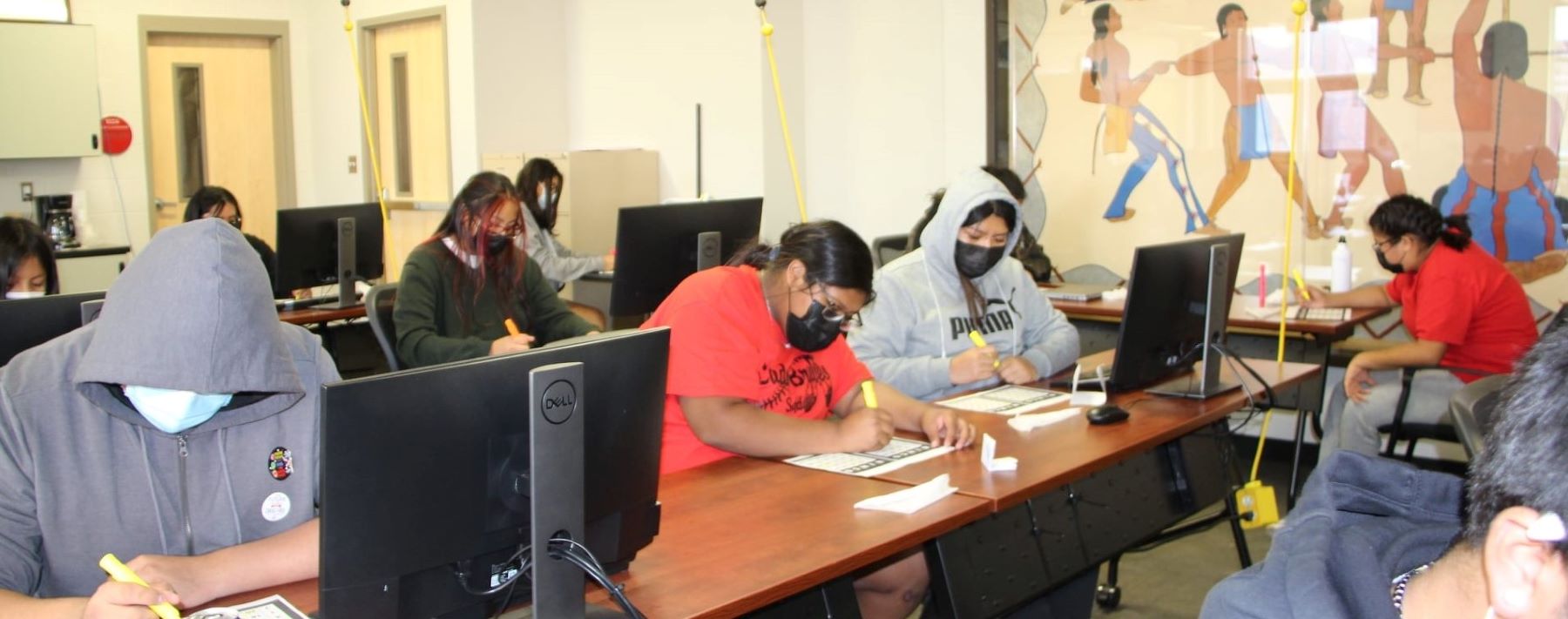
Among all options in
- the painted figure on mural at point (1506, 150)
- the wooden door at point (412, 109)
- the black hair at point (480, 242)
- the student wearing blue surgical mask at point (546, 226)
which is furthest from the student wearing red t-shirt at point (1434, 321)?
the wooden door at point (412, 109)

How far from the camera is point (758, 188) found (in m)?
6.66

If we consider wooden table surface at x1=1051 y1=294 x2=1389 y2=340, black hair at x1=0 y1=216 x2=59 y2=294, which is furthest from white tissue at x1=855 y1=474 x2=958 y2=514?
black hair at x1=0 y1=216 x2=59 y2=294

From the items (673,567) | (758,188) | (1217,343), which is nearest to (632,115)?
(758,188)

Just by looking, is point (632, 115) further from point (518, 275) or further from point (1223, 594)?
point (1223, 594)

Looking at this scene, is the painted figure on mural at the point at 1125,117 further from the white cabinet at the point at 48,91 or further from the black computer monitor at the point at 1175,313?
the white cabinet at the point at 48,91

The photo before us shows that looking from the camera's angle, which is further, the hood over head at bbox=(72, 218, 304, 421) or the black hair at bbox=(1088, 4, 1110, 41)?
the black hair at bbox=(1088, 4, 1110, 41)

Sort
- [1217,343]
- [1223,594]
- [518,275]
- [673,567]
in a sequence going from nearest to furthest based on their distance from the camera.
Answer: [1223,594] → [673,567] → [1217,343] → [518,275]

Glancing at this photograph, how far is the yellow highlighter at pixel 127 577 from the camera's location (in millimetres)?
1485

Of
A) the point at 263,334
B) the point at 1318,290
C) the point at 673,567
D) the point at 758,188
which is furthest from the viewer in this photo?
the point at 758,188

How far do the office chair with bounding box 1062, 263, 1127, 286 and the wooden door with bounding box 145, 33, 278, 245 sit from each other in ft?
18.4

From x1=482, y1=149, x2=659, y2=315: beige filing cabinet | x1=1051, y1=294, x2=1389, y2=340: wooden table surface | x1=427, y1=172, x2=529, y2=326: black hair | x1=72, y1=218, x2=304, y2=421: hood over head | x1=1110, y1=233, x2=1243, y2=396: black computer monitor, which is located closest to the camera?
x1=72, y1=218, x2=304, y2=421: hood over head

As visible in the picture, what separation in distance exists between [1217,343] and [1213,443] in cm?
25

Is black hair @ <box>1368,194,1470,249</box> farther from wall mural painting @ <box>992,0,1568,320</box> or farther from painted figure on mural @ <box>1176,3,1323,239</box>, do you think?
painted figure on mural @ <box>1176,3,1323,239</box>

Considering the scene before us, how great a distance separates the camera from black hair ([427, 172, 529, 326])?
13.0 feet
